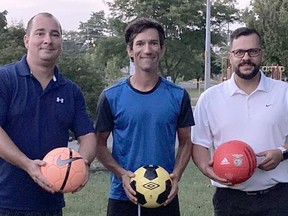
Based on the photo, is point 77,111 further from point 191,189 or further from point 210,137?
point 191,189

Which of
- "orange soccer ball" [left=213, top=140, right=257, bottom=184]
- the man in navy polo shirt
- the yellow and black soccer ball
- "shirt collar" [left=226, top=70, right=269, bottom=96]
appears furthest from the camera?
"shirt collar" [left=226, top=70, right=269, bottom=96]

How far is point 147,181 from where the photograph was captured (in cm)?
532

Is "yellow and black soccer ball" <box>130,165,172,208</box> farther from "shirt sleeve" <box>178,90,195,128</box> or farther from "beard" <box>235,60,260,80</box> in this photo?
"beard" <box>235,60,260,80</box>

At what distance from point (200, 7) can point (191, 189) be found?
113ft

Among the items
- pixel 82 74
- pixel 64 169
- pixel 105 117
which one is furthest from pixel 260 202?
pixel 82 74

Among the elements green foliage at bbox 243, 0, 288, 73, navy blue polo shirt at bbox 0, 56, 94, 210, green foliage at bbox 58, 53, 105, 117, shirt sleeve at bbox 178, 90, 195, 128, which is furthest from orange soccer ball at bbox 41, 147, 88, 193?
green foliage at bbox 243, 0, 288, 73

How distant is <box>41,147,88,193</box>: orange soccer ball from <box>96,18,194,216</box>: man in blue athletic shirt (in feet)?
1.82

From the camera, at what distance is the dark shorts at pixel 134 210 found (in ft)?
18.8

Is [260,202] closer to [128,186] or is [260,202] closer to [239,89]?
[239,89]

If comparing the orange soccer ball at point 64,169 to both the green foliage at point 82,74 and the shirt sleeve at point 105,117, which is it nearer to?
the shirt sleeve at point 105,117

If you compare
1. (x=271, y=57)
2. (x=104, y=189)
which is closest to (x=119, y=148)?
(x=104, y=189)

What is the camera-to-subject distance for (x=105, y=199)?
10438 millimetres

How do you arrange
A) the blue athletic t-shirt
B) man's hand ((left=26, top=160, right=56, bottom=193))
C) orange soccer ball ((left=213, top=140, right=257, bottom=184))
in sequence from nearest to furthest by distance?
man's hand ((left=26, top=160, right=56, bottom=193)) → orange soccer ball ((left=213, top=140, right=257, bottom=184)) → the blue athletic t-shirt

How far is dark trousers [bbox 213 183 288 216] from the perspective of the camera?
228 inches
